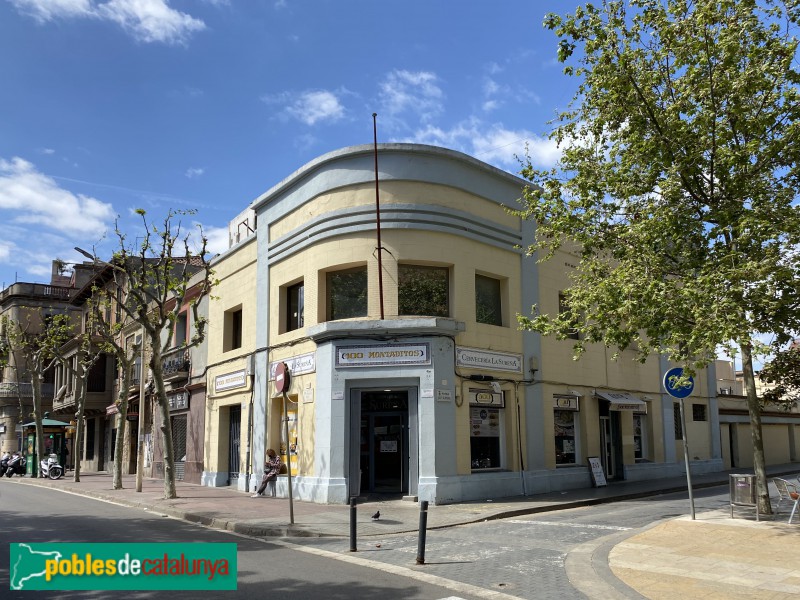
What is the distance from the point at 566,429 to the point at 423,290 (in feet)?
22.2

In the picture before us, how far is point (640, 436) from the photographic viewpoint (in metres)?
23.8

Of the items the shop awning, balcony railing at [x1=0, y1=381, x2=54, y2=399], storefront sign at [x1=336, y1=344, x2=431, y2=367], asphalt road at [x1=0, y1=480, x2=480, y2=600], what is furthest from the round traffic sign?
balcony railing at [x1=0, y1=381, x2=54, y2=399]

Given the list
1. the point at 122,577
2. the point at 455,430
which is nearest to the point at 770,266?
the point at 455,430

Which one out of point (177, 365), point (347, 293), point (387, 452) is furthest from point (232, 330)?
point (387, 452)

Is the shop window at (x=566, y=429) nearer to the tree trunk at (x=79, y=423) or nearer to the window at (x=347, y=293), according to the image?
the window at (x=347, y=293)

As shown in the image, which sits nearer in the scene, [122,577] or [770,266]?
[122,577]

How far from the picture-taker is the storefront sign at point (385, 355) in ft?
53.9

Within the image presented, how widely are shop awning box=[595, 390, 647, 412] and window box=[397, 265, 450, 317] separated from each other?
275 inches

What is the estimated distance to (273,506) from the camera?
52.4 feet

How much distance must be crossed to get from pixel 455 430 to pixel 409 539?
5.27 meters

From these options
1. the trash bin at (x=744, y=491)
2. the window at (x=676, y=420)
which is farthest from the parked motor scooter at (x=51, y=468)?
the trash bin at (x=744, y=491)

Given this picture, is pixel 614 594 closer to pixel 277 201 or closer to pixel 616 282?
pixel 616 282

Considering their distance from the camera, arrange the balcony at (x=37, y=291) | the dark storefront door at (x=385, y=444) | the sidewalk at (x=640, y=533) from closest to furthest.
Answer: the sidewalk at (x=640, y=533) → the dark storefront door at (x=385, y=444) → the balcony at (x=37, y=291)

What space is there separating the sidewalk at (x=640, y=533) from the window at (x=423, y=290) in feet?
15.7
